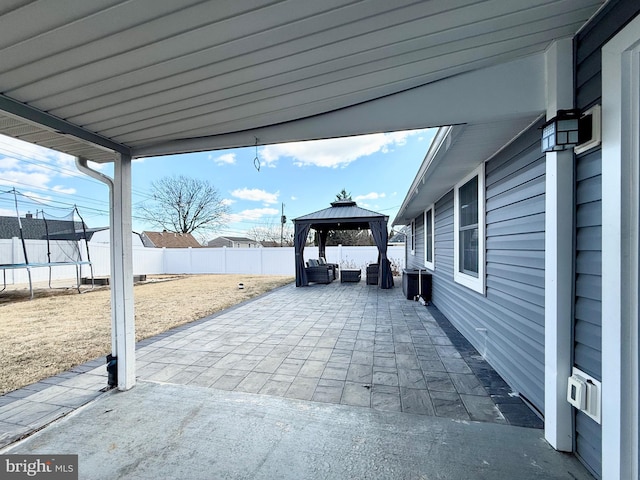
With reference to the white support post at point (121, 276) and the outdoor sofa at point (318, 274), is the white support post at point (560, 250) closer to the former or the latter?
the white support post at point (121, 276)

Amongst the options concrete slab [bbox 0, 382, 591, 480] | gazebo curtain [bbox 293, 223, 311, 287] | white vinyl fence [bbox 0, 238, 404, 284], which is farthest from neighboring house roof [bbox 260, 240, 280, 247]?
concrete slab [bbox 0, 382, 591, 480]

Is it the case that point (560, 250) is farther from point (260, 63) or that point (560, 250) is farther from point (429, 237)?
point (429, 237)

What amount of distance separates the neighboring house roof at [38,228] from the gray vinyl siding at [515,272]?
11.6 m

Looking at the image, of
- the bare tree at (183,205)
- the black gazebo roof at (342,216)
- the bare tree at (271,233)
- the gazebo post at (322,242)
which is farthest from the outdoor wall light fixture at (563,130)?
the bare tree at (271,233)

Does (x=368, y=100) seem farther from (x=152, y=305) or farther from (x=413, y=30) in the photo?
(x=152, y=305)

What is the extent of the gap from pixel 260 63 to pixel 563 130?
181 centimetres

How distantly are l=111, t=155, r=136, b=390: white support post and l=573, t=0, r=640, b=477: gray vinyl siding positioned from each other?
3.54 metres

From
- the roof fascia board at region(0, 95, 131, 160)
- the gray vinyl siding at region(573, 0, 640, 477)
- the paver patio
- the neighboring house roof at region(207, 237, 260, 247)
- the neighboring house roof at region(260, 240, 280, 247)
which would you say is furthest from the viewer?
the neighboring house roof at region(207, 237, 260, 247)

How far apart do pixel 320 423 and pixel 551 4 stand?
2882 millimetres

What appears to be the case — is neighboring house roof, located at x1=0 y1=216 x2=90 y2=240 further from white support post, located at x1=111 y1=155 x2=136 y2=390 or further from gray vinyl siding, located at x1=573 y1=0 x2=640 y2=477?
gray vinyl siding, located at x1=573 y1=0 x2=640 y2=477

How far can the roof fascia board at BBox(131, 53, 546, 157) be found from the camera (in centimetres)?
183

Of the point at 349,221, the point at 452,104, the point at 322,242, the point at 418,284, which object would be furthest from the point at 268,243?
the point at 452,104

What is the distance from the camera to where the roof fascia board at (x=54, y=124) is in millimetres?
1818

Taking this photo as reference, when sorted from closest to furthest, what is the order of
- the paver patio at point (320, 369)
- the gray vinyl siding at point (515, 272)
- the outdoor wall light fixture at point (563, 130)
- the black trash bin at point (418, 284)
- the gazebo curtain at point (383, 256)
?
the outdoor wall light fixture at point (563, 130) → the gray vinyl siding at point (515, 272) → the paver patio at point (320, 369) → the black trash bin at point (418, 284) → the gazebo curtain at point (383, 256)
